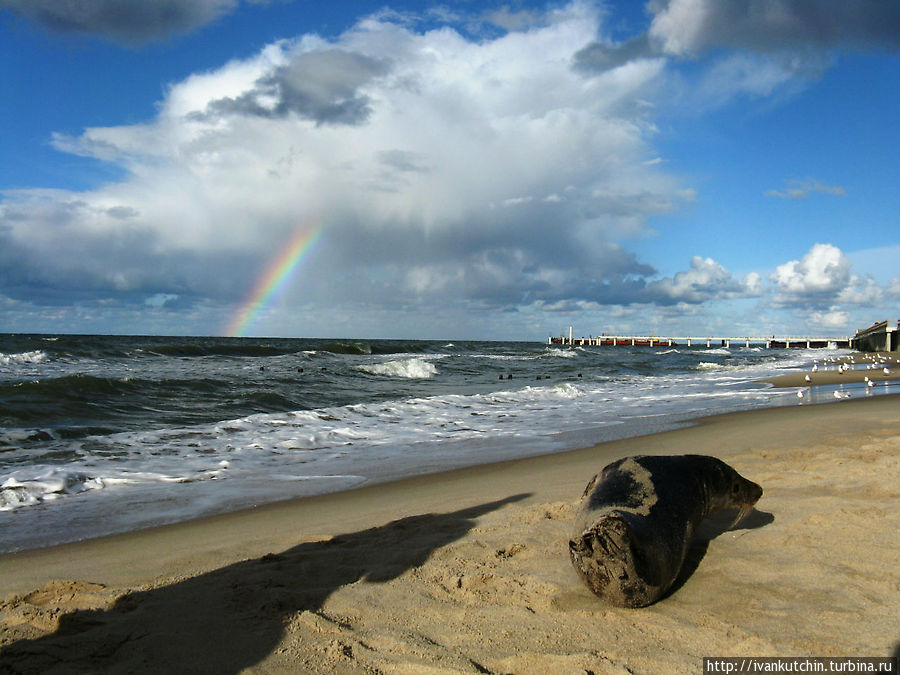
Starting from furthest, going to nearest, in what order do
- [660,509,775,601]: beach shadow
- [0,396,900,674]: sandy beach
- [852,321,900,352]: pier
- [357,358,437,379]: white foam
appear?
[852,321,900,352]: pier → [357,358,437,379]: white foam → [660,509,775,601]: beach shadow → [0,396,900,674]: sandy beach

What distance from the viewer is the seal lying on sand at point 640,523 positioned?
3326mm

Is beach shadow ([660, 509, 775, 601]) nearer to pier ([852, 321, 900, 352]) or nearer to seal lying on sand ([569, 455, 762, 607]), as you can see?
seal lying on sand ([569, 455, 762, 607])

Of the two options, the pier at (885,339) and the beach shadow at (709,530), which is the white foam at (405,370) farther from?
the pier at (885,339)

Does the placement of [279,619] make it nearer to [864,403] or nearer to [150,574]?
[150,574]

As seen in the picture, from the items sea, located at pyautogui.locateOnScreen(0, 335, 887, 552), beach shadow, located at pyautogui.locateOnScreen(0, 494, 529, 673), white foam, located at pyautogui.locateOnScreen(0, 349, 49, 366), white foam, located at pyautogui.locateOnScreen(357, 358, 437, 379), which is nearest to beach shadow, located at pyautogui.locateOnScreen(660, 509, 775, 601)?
beach shadow, located at pyautogui.locateOnScreen(0, 494, 529, 673)

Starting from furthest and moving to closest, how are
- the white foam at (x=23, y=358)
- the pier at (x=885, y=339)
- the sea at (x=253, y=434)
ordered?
1. the pier at (x=885, y=339)
2. the white foam at (x=23, y=358)
3. the sea at (x=253, y=434)

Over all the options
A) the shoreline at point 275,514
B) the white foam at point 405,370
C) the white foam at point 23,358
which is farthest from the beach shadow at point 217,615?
the white foam at point 23,358

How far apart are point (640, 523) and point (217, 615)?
2447 millimetres

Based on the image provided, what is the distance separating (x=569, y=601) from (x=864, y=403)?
539 inches

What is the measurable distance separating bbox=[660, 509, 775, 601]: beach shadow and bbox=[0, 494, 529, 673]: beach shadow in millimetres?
1725

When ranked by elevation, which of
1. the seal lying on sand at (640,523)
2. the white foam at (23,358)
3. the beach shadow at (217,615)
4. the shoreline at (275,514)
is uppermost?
the white foam at (23,358)

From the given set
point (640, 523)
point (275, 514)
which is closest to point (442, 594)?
point (640, 523)

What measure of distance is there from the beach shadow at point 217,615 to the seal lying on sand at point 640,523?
53.2 inches

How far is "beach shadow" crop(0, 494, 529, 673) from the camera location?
9.77 feet
